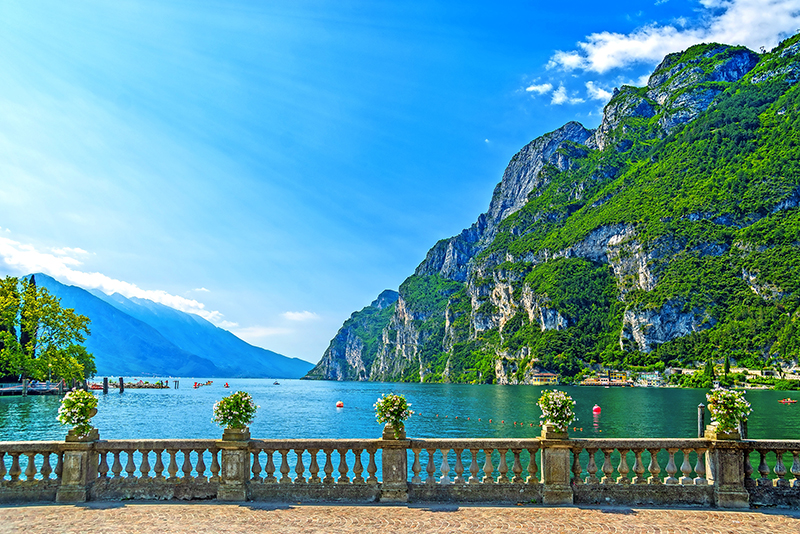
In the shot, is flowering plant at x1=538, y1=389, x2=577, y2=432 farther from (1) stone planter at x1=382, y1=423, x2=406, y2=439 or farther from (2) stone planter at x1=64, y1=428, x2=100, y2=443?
(2) stone planter at x1=64, y1=428, x2=100, y2=443

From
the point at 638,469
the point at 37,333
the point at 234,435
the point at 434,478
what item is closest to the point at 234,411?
the point at 234,435

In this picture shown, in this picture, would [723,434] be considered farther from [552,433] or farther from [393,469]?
[393,469]

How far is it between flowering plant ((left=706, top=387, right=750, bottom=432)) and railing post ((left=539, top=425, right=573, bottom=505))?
326 cm

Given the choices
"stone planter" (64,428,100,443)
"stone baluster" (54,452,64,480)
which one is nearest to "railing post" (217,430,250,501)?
"stone planter" (64,428,100,443)

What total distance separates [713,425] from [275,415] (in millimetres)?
81199

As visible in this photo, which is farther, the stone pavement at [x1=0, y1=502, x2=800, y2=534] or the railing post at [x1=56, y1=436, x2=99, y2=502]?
the railing post at [x1=56, y1=436, x2=99, y2=502]

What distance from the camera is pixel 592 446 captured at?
39.4 feet

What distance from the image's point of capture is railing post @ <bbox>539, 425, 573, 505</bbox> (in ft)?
37.8

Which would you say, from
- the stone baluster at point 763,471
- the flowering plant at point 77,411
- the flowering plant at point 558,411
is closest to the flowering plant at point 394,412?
the flowering plant at point 558,411

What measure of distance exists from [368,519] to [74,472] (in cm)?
652

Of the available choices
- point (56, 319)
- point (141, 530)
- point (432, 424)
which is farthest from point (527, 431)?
point (56, 319)

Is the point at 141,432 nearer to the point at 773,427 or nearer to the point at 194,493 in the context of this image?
the point at 194,493

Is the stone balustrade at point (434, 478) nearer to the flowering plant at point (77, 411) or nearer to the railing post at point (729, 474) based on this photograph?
the railing post at point (729, 474)

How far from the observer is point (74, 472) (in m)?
11.8
